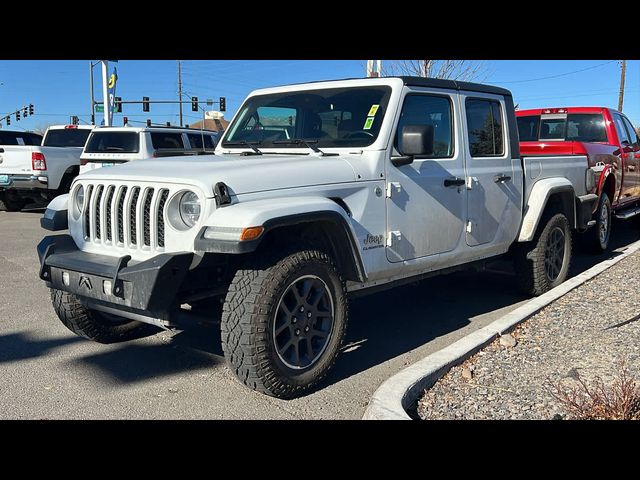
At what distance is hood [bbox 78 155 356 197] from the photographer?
361 cm

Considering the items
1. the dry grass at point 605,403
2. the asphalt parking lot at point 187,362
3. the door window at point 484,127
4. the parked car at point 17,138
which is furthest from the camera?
the parked car at point 17,138

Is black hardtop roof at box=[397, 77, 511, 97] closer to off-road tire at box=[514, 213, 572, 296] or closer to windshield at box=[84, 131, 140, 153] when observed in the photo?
off-road tire at box=[514, 213, 572, 296]

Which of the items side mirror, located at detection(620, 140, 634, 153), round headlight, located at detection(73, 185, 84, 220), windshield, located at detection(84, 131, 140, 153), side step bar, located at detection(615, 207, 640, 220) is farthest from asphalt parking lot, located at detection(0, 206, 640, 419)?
windshield, located at detection(84, 131, 140, 153)

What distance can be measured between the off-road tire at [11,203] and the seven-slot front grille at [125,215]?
445 inches

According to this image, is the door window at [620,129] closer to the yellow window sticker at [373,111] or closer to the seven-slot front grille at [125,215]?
the yellow window sticker at [373,111]

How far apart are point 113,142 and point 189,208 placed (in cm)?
958

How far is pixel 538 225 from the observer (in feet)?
20.0

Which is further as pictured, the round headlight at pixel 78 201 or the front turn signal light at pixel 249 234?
the round headlight at pixel 78 201

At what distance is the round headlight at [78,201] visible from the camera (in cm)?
426

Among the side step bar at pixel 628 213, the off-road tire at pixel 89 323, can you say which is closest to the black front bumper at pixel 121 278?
the off-road tire at pixel 89 323

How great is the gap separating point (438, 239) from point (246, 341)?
196 cm

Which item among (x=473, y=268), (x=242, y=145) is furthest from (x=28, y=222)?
(x=473, y=268)

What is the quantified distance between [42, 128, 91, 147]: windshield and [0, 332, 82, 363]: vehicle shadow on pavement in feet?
38.4

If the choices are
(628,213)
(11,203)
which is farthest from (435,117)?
(11,203)
